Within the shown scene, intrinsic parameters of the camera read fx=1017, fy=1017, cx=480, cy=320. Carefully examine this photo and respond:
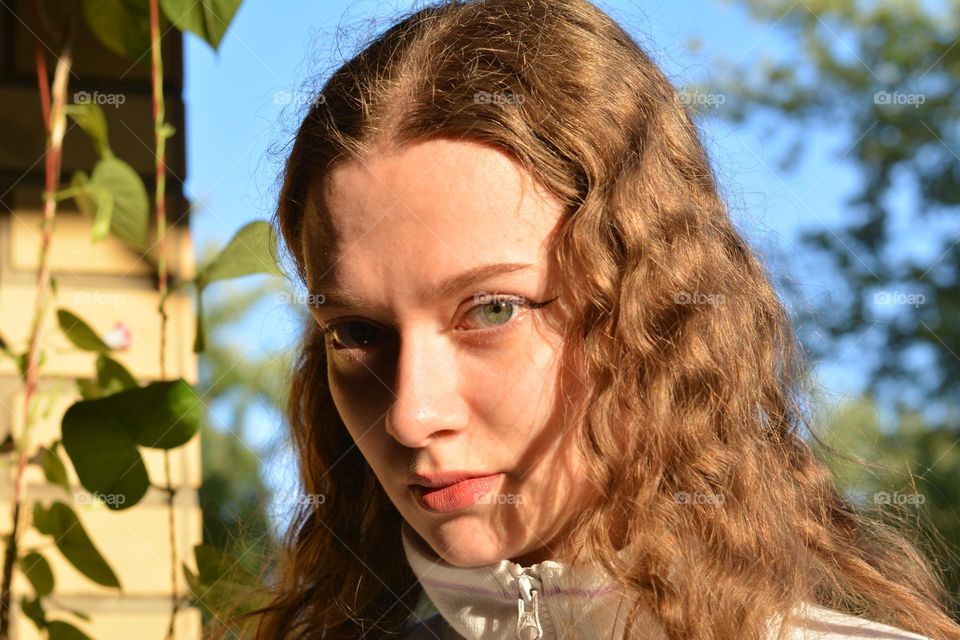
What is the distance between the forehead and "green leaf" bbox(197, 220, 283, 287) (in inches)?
7.7

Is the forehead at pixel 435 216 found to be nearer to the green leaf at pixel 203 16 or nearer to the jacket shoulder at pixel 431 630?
the green leaf at pixel 203 16

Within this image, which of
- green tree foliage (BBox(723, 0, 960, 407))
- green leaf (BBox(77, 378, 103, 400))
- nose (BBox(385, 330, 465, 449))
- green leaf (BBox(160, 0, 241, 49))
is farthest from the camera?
green tree foliage (BBox(723, 0, 960, 407))

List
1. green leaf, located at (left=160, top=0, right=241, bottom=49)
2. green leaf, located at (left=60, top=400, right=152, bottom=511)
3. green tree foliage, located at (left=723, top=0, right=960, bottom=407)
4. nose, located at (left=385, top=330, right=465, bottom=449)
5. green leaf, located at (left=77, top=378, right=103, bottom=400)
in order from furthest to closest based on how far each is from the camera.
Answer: green tree foliage, located at (left=723, top=0, right=960, bottom=407) < green leaf, located at (left=77, top=378, right=103, bottom=400) < green leaf, located at (left=160, top=0, right=241, bottom=49) < green leaf, located at (left=60, top=400, right=152, bottom=511) < nose, located at (left=385, top=330, right=465, bottom=449)

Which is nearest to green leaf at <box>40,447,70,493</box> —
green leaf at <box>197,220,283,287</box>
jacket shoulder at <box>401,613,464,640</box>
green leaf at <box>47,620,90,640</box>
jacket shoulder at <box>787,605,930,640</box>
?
green leaf at <box>47,620,90,640</box>

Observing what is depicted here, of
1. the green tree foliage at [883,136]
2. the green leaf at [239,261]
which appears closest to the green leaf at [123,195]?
the green leaf at [239,261]

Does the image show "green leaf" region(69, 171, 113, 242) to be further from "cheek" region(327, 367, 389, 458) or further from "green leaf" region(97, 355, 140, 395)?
"cheek" region(327, 367, 389, 458)

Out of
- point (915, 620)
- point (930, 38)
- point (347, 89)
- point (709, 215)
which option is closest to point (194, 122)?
point (347, 89)

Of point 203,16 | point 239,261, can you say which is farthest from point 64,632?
point 203,16

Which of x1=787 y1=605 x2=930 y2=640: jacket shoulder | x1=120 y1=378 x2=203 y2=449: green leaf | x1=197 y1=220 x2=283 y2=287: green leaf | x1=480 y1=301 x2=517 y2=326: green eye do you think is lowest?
x1=787 y1=605 x2=930 y2=640: jacket shoulder

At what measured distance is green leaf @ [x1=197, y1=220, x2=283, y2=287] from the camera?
3.27ft

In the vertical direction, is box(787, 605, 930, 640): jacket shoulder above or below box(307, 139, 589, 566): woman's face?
below

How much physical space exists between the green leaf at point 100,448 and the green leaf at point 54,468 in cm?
20

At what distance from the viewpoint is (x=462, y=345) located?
30.1 inches

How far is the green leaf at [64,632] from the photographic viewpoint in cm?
102
